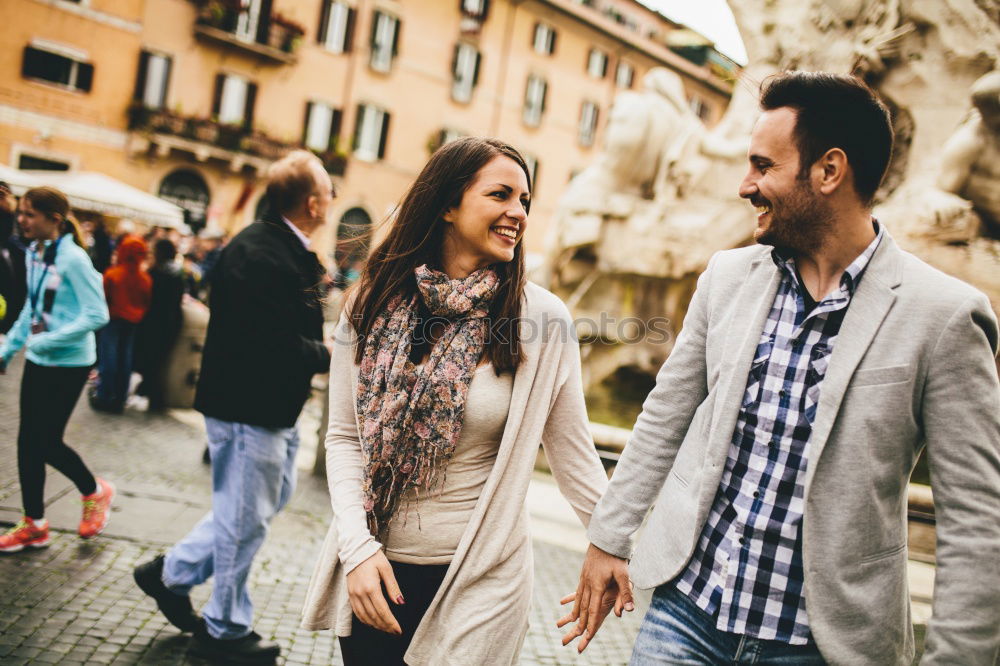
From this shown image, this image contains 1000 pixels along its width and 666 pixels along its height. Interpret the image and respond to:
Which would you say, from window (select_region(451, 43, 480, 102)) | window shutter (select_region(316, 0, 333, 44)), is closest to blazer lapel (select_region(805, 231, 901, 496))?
window shutter (select_region(316, 0, 333, 44))

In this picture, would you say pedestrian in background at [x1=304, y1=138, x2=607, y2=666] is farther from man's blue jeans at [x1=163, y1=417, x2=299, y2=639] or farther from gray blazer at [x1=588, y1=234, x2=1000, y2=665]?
man's blue jeans at [x1=163, y1=417, x2=299, y2=639]

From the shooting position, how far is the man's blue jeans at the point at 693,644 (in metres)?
1.58

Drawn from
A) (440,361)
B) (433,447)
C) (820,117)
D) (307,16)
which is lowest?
(433,447)

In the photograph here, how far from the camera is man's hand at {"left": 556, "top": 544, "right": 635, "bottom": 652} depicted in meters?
1.83

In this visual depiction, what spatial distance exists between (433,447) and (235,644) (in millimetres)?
1815

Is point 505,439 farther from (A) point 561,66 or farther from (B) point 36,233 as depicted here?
(A) point 561,66

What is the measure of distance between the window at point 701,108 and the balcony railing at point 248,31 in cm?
2012

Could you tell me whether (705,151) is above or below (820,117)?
above

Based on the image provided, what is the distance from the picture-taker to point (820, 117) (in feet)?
5.49

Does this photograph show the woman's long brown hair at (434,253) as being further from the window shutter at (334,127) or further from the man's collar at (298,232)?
the window shutter at (334,127)

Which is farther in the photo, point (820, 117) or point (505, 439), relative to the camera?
point (505, 439)

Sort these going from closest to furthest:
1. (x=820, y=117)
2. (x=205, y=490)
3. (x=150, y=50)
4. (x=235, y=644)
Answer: (x=820, y=117) < (x=235, y=644) < (x=205, y=490) < (x=150, y=50)

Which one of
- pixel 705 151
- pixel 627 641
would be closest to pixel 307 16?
pixel 705 151

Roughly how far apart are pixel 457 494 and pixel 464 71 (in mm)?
29199
